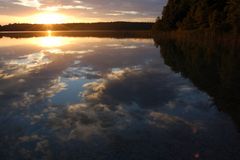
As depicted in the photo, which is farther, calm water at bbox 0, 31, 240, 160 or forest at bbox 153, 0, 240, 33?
forest at bbox 153, 0, 240, 33

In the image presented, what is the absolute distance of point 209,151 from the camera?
29.3 ft

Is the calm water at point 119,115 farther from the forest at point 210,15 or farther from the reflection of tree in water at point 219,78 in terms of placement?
the forest at point 210,15

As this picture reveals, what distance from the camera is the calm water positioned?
9062mm

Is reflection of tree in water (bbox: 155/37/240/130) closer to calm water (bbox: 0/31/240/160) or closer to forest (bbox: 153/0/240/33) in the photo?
calm water (bbox: 0/31/240/160)

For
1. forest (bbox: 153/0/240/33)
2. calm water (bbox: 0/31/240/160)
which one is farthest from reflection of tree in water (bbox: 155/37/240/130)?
forest (bbox: 153/0/240/33)

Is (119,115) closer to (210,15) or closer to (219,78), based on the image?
(219,78)

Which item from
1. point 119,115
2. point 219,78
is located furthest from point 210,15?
point 119,115

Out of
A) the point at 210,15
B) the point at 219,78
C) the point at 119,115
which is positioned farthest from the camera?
the point at 210,15

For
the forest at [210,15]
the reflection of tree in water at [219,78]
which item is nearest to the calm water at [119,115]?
the reflection of tree in water at [219,78]

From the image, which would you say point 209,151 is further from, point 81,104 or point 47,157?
point 81,104

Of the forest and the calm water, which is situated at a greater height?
the forest

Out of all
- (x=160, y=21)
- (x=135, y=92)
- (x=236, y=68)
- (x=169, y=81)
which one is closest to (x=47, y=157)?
(x=135, y=92)

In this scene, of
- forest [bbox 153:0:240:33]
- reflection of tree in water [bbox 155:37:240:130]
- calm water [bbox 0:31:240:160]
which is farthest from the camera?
forest [bbox 153:0:240:33]

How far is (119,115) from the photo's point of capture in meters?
12.6
